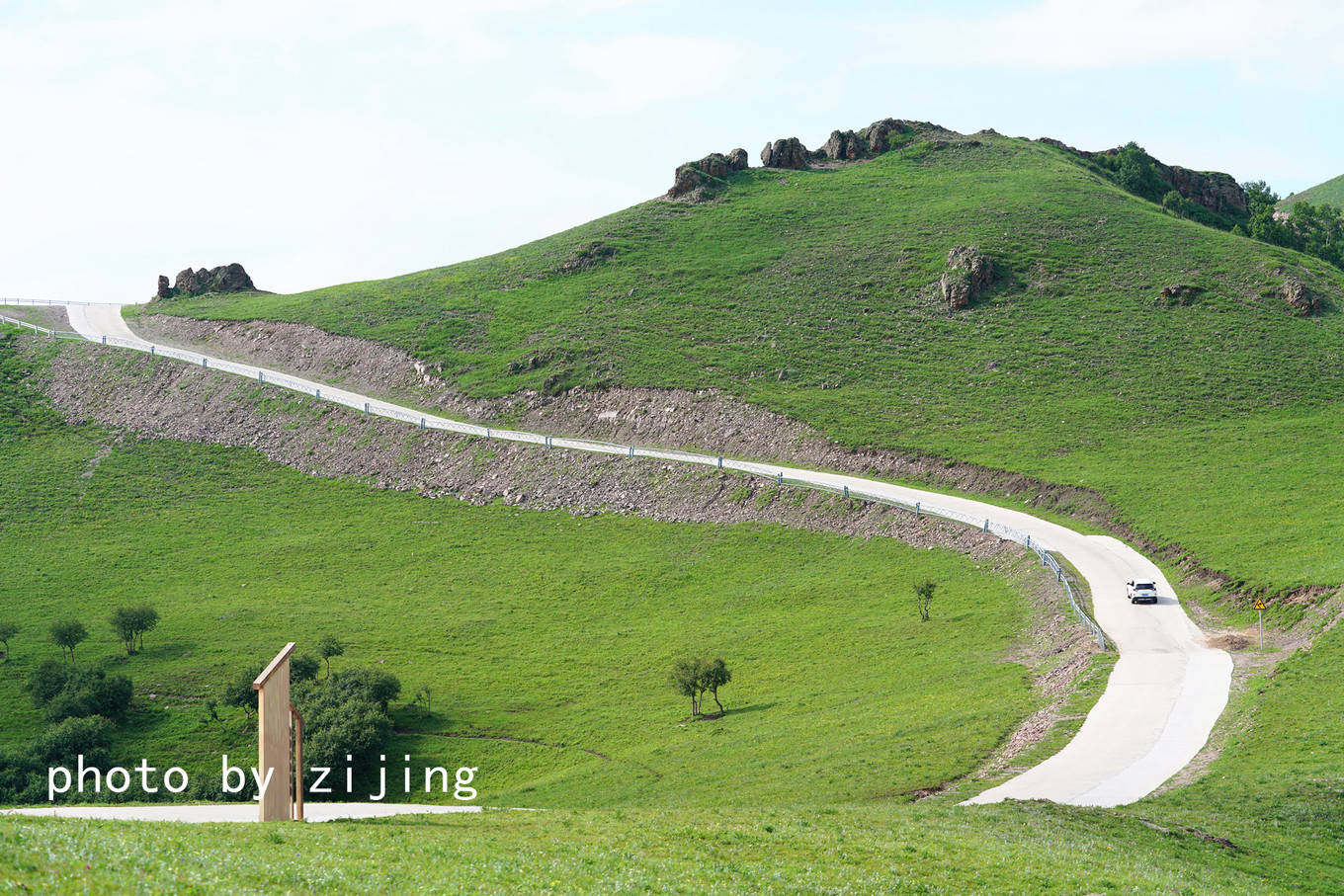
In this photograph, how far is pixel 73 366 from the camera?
109688 mm

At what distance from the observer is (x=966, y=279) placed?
105312mm

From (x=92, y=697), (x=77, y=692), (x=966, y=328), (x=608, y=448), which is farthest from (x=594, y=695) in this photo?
(x=966, y=328)

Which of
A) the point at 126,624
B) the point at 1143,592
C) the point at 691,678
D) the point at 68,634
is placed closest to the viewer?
the point at 691,678

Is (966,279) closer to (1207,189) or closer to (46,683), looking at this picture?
(1207,189)

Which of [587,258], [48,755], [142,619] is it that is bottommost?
[48,755]

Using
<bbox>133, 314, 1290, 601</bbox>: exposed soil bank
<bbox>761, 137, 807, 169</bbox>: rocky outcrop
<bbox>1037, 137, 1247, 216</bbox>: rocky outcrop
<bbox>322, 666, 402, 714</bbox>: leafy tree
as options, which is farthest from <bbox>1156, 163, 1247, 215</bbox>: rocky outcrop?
<bbox>322, 666, 402, 714</bbox>: leafy tree

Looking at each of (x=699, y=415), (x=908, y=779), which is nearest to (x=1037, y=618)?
(x=908, y=779)

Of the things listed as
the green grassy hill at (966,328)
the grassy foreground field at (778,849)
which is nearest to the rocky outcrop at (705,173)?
the green grassy hill at (966,328)

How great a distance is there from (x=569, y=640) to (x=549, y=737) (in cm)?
1232

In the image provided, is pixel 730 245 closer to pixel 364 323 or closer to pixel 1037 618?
pixel 364 323

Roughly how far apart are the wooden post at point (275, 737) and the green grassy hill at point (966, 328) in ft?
142

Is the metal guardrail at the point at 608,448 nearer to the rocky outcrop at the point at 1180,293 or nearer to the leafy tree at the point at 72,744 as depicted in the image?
the leafy tree at the point at 72,744

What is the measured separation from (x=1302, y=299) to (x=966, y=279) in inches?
1172

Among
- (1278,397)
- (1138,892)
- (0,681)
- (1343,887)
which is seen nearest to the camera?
(1138,892)
